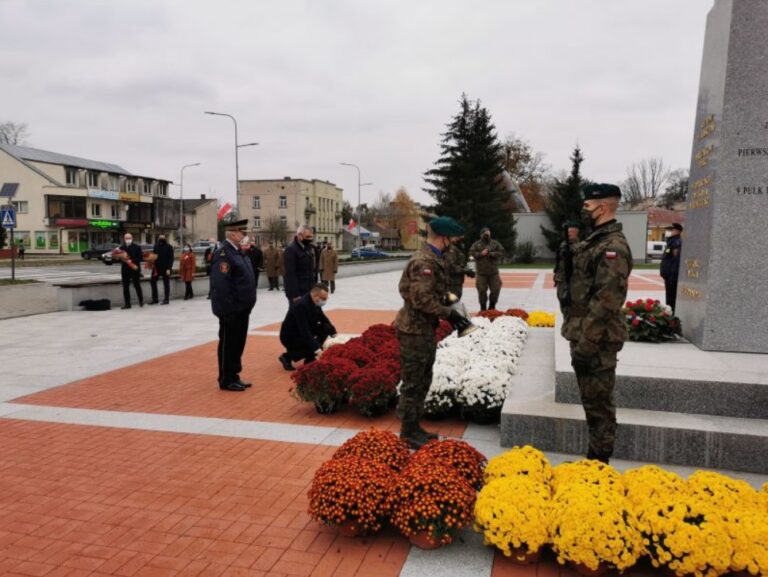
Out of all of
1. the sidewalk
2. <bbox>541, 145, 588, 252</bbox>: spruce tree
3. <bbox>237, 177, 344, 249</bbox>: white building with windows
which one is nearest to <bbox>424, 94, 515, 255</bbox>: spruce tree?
<bbox>541, 145, 588, 252</bbox>: spruce tree

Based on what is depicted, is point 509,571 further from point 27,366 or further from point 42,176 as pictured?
point 42,176

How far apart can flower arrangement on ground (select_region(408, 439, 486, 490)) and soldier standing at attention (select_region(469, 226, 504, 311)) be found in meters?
8.28

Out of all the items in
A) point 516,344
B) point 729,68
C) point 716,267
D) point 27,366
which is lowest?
point 27,366

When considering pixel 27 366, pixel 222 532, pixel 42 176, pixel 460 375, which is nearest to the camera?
pixel 222 532

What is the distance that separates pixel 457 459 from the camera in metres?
4.01

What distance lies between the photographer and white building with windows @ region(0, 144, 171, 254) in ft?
196

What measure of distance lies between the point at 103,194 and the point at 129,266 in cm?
5601

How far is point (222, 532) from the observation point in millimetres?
3771

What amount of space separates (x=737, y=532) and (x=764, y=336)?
140 inches

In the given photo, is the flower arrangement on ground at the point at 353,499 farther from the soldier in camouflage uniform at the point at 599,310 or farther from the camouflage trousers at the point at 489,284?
the camouflage trousers at the point at 489,284

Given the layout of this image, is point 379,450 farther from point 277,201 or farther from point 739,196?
point 277,201

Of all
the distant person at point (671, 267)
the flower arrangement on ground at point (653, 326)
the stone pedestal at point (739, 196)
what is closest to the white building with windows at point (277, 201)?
the distant person at point (671, 267)

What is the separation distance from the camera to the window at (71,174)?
210 ft

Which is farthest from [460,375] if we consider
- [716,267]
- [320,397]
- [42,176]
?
[42,176]
